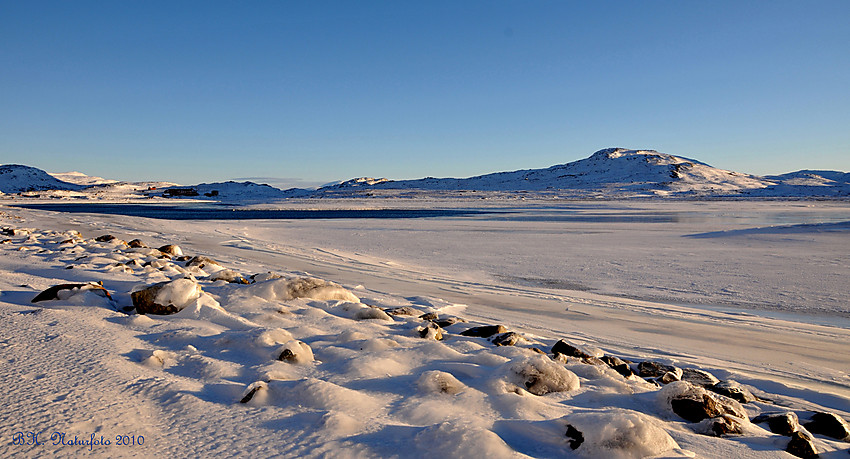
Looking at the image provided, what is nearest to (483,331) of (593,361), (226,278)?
(593,361)

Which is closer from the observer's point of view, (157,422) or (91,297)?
Answer: (157,422)

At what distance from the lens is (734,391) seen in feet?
12.4

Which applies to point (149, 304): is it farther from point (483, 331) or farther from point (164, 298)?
point (483, 331)

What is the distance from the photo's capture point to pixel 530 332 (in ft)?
18.6

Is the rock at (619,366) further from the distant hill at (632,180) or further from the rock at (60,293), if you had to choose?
the distant hill at (632,180)

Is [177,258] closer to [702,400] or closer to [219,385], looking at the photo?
[219,385]

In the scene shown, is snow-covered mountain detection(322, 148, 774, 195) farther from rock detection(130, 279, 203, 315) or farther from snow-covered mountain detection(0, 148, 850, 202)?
rock detection(130, 279, 203, 315)

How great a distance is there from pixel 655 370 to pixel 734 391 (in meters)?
0.58

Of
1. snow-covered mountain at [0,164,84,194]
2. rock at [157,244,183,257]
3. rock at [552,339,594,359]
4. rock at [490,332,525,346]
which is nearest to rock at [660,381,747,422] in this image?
rock at [552,339,594,359]

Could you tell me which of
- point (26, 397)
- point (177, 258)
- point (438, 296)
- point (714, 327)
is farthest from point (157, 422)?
point (177, 258)

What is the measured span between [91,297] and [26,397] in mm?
2424

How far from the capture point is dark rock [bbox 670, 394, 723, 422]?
9.63ft

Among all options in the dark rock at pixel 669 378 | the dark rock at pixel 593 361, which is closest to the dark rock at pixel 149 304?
the dark rock at pixel 593 361

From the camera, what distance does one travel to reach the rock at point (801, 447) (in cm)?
262
